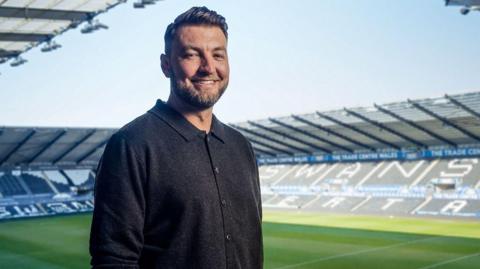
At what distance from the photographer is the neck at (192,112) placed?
2.54 meters

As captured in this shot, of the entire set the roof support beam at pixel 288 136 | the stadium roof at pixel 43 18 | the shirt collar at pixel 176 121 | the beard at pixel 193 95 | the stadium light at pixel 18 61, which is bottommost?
the roof support beam at pixel 288 136

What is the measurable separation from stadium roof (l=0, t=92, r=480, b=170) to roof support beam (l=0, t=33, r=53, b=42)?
1861 centimetres

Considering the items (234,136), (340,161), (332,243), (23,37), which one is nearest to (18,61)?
(23,37)

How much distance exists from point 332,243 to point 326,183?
18922 millimetres

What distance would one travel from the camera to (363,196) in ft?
121

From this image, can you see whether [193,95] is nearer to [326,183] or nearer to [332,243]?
[332,243]

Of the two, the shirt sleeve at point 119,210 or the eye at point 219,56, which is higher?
the eye at point 219,56

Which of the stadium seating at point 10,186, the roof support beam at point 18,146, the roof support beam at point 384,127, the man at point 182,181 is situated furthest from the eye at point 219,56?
the stadium seating at point 10,186

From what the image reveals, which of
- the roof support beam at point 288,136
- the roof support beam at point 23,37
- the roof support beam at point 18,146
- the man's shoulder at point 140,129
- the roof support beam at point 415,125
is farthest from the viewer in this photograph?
the roof support beam at point 288,136

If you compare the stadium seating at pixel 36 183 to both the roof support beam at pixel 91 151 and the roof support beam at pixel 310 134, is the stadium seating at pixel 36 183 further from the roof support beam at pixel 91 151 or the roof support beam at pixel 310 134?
the roof support beam at pixel 310 134

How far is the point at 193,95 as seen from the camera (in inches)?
96.4

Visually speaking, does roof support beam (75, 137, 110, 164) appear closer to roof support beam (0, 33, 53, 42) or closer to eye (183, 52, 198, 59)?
roof support beam (0, 33, 53, 42)

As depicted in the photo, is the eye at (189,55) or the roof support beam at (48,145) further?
the roof support beam at (48,145)

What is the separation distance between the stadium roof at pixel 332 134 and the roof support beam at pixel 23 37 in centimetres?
1861
